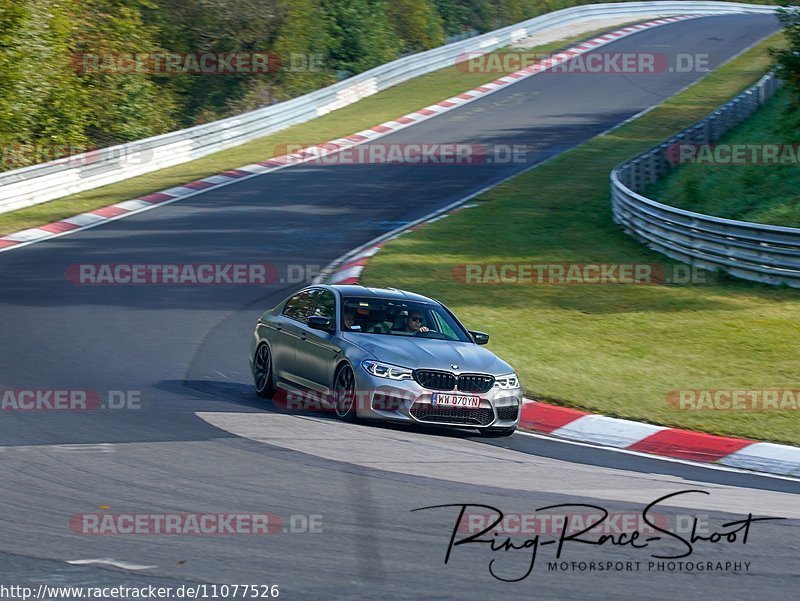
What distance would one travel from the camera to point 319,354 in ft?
39.6

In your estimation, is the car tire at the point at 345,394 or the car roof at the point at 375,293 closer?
the car tire at the point at 345,394

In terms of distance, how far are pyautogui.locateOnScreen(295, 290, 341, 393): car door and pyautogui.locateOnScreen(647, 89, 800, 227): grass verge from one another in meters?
Answer: 11.4

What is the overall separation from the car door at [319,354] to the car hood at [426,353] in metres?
0.22

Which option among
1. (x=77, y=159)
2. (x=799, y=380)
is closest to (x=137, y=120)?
(x=77, y=159)

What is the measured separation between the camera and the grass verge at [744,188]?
22562 millimetres

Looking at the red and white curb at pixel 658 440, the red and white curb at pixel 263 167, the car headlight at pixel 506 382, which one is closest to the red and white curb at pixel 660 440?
the red and white curb at pixel 658 440

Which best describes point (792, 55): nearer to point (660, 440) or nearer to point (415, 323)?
point (415, 323)

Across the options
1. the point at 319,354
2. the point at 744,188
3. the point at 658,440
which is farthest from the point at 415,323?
the point at 744,188

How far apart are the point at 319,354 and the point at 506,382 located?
192 centimetres

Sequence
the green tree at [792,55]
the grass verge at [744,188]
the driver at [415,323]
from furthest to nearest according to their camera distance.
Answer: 1. the green tree at [792,55]
2. the grass verge at [744,188]
3. the driver at [415,323]

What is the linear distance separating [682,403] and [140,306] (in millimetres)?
8190

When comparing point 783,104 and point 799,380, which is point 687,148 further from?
point 799,380

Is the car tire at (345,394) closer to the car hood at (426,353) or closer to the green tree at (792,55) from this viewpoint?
the car hood at (426,353)

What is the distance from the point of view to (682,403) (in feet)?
42.0
